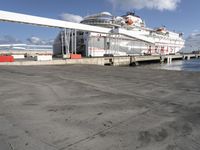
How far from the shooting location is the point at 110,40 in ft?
161

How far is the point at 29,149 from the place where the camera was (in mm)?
3637

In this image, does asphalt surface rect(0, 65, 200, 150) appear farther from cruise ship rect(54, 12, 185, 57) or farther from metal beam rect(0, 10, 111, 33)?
cruise ship rect(54, 12, 185, 57)

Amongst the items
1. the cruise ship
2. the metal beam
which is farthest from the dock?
the metal beam

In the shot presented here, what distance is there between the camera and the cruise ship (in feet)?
150

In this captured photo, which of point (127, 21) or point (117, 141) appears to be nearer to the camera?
point (117, 141)

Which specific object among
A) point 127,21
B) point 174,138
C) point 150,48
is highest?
point 127,21

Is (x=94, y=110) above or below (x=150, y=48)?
below

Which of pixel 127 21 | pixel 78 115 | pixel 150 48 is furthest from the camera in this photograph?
pixel 150 48

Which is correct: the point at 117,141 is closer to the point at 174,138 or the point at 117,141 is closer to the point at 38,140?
the point at 174,138

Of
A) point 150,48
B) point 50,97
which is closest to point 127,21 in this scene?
point 150,48

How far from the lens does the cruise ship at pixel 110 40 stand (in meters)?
45.7

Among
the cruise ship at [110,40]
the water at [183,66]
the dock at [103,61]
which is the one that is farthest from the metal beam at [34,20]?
the water at [183,66]

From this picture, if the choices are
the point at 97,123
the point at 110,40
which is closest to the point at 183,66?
the point at 110,40

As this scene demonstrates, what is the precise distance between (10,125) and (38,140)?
3.92 feet
